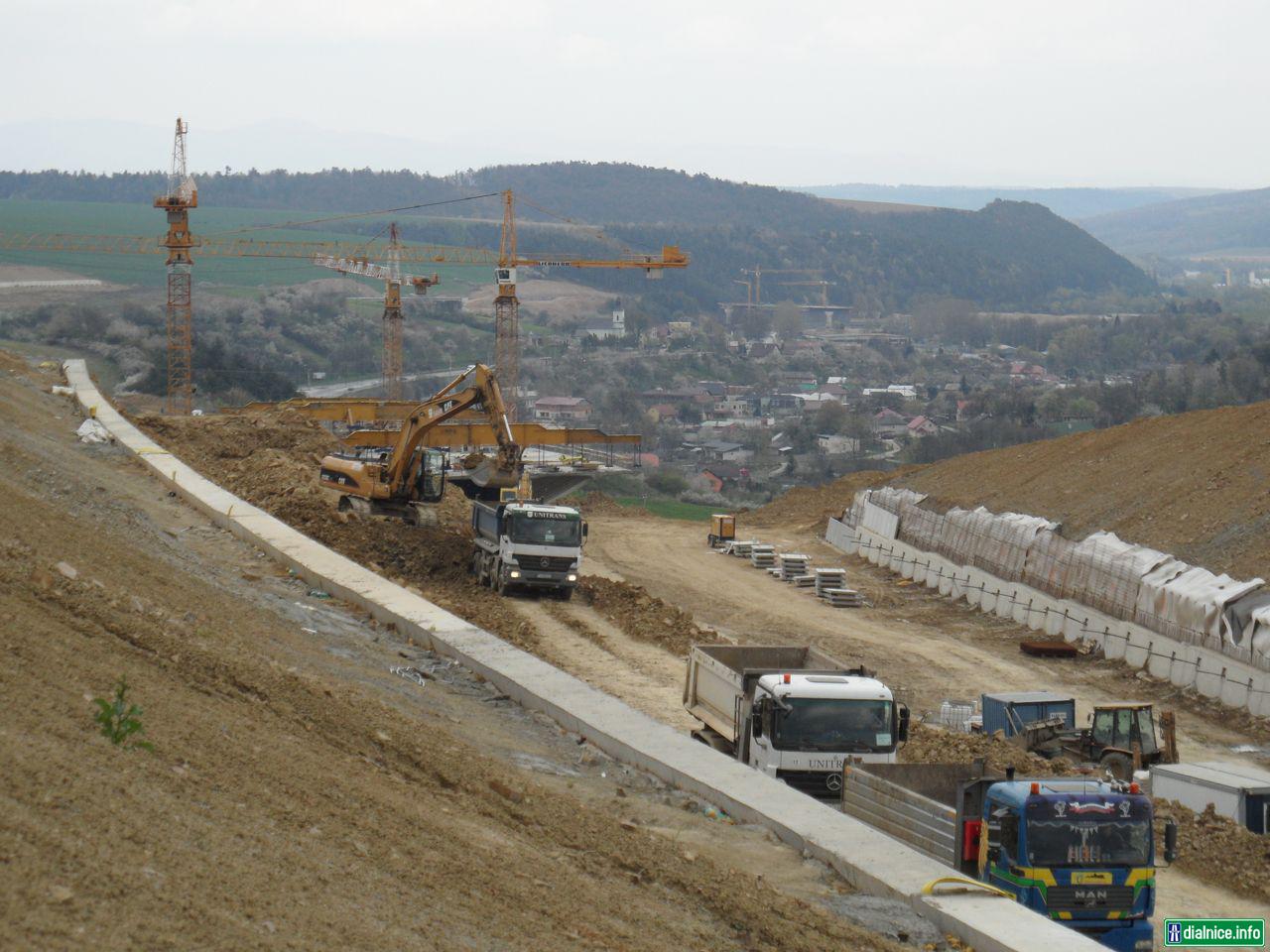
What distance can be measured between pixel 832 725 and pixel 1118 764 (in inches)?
329

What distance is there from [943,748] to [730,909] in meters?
12.1

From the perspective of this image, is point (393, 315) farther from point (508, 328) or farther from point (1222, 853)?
point (1222, 853)

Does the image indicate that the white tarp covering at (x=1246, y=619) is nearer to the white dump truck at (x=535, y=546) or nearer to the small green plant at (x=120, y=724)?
the white dump truck at (x=535, y=546)

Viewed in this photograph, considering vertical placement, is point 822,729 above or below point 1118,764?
above

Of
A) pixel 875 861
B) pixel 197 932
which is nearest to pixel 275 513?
pixel 875 861

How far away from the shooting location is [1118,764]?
22.9 meters

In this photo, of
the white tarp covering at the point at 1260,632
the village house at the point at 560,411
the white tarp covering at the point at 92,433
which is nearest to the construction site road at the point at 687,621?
the white tarp covering at the point at 1260,632

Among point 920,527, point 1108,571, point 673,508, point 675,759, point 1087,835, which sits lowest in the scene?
point 673,508

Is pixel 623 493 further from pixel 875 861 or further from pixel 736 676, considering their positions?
pixel 875 861

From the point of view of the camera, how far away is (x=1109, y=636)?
1374 inches

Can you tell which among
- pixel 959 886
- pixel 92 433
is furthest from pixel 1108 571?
pixel 959 886

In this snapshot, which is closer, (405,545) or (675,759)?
(675,759)

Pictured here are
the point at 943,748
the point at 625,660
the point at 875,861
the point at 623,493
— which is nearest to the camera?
the point at 875,861

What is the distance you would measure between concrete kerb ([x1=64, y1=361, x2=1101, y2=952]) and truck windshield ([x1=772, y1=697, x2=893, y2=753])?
3.12 ft
